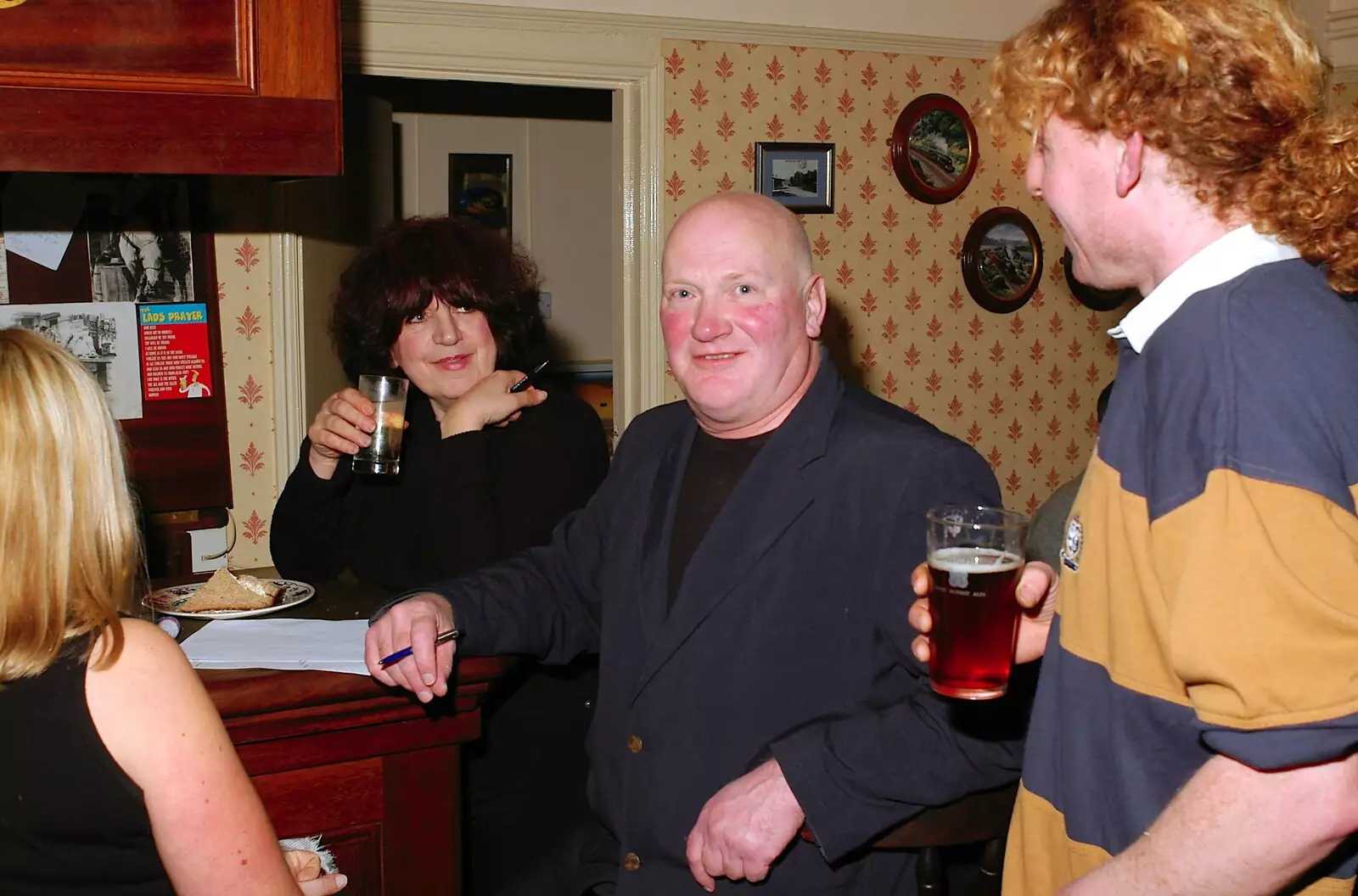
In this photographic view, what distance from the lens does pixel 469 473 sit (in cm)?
220

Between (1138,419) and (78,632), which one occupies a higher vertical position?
(1138,419)

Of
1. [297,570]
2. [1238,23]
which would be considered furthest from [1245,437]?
[297,570]

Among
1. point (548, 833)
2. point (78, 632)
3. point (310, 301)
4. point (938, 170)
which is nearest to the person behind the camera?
point (78, 632)

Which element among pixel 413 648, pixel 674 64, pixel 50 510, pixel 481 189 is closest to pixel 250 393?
pixel 674 64

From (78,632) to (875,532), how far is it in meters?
0.94

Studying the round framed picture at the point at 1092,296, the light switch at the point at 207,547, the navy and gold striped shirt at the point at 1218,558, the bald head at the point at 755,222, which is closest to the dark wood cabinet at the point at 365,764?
the bald head at the point at 755,222

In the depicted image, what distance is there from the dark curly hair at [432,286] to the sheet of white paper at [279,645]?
73 centimetres

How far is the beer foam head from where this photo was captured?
3.87 feet

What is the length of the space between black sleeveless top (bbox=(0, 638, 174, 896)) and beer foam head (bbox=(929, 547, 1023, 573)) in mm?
784

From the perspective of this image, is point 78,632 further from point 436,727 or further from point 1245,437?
point 1245,437

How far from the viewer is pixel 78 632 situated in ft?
→ 3.70

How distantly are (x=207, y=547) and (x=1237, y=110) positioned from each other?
2.82m

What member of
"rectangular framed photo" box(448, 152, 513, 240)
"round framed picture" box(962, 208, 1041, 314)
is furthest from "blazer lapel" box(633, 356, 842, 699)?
"rectangular framed photo" box(448, 152, 513, 240)

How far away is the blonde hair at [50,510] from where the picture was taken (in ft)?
3.63
